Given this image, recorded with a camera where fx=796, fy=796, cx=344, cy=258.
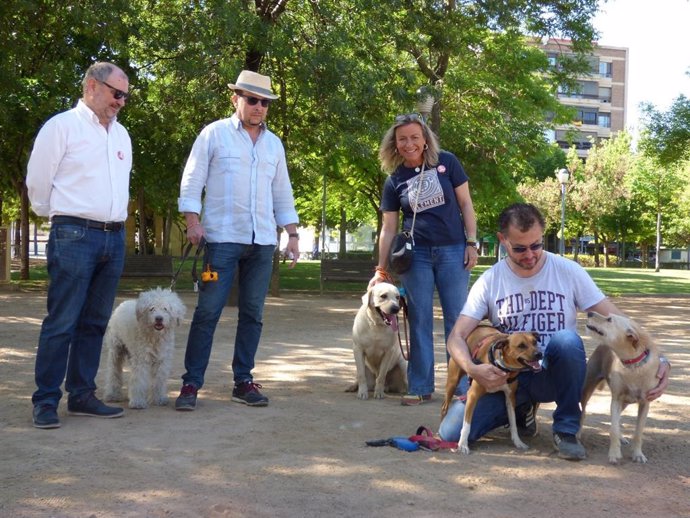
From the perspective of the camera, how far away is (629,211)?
57.4 m

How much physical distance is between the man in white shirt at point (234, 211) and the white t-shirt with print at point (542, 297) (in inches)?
Result: 69.4

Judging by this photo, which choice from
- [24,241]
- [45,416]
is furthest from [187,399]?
[24,241]

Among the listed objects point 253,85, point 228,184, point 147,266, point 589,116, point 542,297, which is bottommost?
point 147,266

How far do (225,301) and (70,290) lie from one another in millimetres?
1178

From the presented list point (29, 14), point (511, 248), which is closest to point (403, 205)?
point (511, 248)

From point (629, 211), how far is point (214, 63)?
4897cm

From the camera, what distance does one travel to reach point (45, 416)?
16.7 feet

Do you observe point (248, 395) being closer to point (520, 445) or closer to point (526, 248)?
point (520, 445)

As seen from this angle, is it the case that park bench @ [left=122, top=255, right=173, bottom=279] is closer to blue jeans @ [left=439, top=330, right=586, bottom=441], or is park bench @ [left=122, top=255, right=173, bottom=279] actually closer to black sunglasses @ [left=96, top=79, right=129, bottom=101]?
black sunglasses @ [left=96, top=79, right=129, bottom=101]

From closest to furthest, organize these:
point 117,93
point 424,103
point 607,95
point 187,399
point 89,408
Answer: point 117,93 → point 89,408 → point 187,399 → point 424,103 → point 607,95

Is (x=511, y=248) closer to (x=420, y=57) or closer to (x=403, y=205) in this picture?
(x=403, y=205)

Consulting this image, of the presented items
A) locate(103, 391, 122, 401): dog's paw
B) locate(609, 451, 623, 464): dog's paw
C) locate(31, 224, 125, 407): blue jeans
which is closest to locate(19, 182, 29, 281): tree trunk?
locate(103, 391, 122, 401): dog's paw

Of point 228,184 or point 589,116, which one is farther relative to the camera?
point 589,116

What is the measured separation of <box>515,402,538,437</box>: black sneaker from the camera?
5.05m
